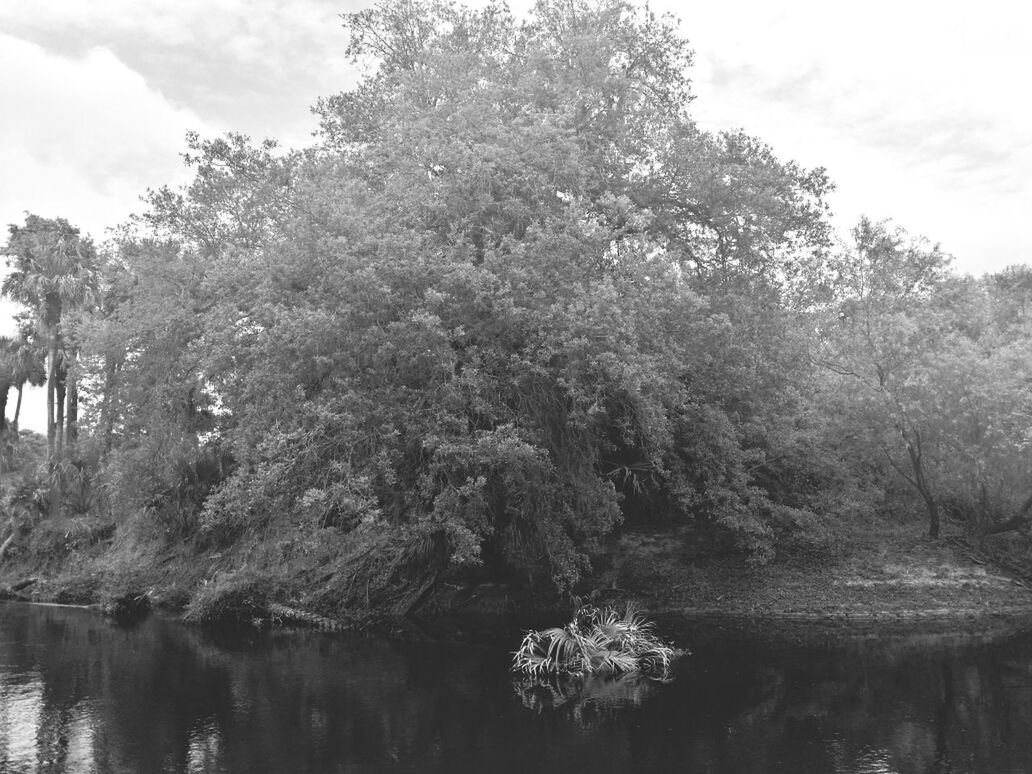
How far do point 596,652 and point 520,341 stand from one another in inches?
269

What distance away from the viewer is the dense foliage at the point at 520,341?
17.6 meters

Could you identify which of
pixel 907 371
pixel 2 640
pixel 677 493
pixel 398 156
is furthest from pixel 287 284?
pixel 907 371

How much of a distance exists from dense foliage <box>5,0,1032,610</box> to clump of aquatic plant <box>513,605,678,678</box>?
8.95 ft

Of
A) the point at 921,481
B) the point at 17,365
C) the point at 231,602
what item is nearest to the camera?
the point at 231,602

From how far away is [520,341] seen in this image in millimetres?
18859

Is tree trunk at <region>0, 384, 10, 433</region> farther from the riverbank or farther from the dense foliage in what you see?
the riverbank

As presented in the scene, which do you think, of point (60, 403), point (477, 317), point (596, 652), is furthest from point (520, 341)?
point (60, 403)

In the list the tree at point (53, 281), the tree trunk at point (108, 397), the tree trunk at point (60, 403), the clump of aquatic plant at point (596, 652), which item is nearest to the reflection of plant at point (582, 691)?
the clump of aquatic plant at point (596, 652)

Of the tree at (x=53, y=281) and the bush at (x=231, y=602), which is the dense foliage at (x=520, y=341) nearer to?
the bush at (x=231, y=602)

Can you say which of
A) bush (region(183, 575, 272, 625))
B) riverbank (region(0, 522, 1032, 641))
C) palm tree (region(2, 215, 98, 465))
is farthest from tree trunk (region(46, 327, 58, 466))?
bush (region(183, 575, 272, 625))

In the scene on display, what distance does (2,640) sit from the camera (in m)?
22.1

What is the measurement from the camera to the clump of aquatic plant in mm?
17469

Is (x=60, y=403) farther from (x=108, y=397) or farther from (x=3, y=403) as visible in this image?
(x=108, y=397)

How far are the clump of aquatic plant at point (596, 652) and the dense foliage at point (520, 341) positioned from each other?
8.95 ft
